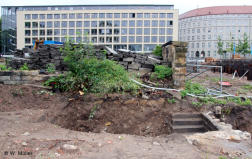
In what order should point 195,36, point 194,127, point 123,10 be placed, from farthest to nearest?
point 195,36
point 123,10
point 194,127

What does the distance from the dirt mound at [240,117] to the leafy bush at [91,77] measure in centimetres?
331

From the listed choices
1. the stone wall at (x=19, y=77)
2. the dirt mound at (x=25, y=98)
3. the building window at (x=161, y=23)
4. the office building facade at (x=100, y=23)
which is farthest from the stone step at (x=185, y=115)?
the building window at (x=161, y=23)

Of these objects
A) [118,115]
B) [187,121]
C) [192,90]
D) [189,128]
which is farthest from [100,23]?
[189,128]

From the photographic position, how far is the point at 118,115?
20.5 feet

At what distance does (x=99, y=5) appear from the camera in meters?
62.0

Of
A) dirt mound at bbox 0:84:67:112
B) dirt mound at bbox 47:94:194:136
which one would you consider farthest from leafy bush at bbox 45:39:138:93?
dirt mound at bbox 0:84:67:112

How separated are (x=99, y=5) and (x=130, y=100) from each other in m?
60.6

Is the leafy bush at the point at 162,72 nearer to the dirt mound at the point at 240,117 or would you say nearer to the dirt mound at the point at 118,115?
the dirt mound at the point at 118,115

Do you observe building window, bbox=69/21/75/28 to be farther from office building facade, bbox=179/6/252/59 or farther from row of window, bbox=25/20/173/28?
office building facade, bbox=179/6/252/59

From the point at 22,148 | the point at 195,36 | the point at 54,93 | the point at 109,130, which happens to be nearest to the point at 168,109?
the point at 109,130

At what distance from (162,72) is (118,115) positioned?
3.33m

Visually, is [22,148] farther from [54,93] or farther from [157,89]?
[157,89]

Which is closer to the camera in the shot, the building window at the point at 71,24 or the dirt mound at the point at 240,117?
the dirt mound at the point at 240,117

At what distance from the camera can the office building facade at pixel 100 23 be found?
61625 mm
